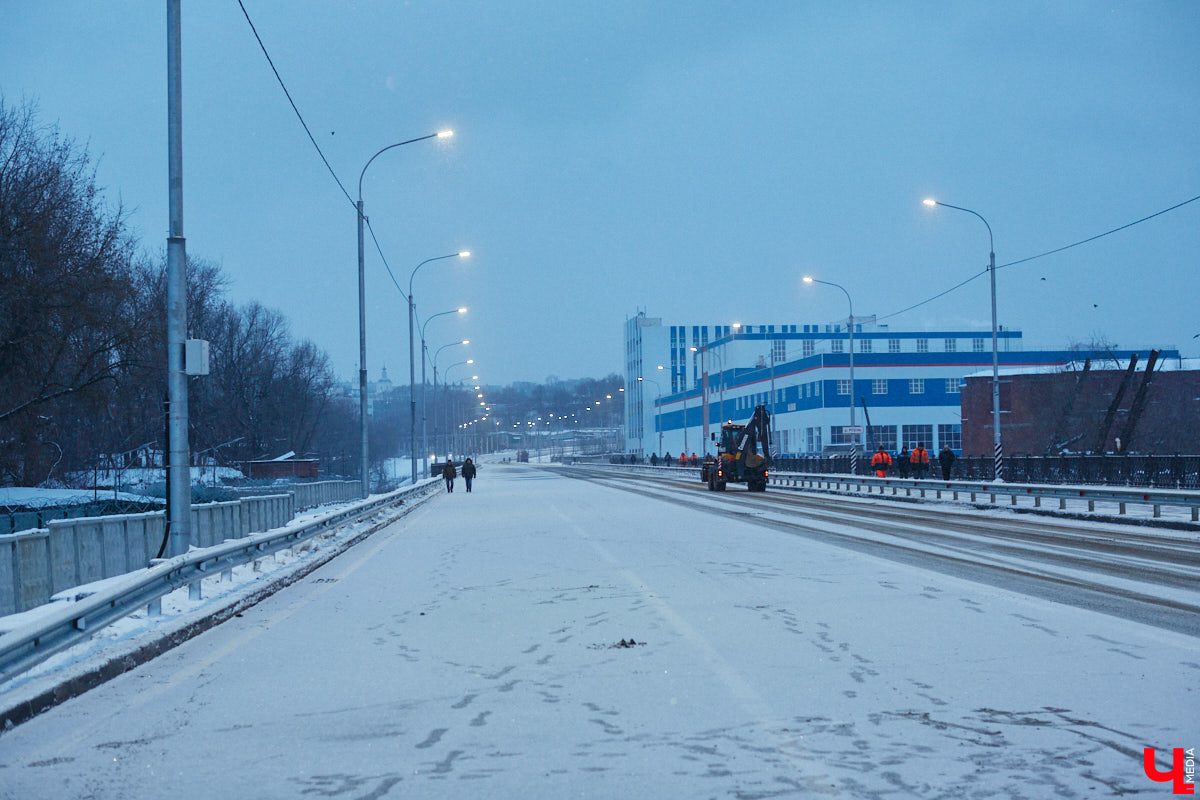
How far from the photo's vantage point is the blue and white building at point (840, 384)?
8931 centimetres

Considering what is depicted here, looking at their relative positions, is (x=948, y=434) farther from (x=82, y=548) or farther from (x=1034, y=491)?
(x=82, y=548)

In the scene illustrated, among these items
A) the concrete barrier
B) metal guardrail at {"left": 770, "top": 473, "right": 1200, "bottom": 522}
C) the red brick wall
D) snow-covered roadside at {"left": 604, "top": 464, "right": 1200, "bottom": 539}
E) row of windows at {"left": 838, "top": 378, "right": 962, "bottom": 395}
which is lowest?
snow-covered roadside at {"left": 604, "top": 464, "right": 1200, "bottom": 539}

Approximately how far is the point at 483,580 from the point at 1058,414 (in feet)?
195

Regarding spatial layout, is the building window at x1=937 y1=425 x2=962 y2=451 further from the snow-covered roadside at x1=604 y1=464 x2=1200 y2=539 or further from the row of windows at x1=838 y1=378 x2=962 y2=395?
the snow-covered roadside at x1=604 y1=464 x2=1200 y2=539

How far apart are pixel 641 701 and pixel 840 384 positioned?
276 feet

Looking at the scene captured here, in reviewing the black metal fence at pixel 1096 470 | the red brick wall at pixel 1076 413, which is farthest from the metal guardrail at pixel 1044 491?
the red brick wall at pixel 1076 413

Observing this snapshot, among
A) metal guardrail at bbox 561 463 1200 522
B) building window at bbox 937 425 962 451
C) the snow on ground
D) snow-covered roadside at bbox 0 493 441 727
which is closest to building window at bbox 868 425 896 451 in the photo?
building window at bbox 937 425 962 451

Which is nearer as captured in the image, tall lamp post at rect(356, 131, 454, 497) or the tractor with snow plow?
tall lamp post at rect(356, 131, 454, 497)

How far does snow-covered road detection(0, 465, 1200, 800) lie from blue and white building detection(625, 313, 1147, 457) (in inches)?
2303

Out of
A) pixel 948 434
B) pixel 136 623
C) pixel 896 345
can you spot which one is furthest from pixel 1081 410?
pixel 136 623

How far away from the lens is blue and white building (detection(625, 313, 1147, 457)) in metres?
89.3

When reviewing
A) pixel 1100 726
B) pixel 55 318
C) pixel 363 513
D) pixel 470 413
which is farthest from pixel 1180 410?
pixel 470 413

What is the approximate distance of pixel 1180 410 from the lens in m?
64.1

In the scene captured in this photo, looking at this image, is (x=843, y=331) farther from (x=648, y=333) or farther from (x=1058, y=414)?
(x=1058, y=414)
